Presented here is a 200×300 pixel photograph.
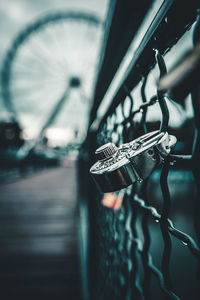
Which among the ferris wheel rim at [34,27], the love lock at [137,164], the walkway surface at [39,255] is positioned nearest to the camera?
the love lock at [137,164]

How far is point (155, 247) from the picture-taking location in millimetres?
5297

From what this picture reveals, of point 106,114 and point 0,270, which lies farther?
point 0,270

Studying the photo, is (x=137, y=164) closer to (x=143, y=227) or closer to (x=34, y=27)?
(x=143, y=227)

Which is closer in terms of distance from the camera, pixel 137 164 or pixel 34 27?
pixel 137 164

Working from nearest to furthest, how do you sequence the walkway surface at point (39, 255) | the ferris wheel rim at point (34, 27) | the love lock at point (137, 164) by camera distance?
the love lock at point (137, 164) < the walkway surface at point (39, 255) < the ferris wheel rim at point (34, 27)

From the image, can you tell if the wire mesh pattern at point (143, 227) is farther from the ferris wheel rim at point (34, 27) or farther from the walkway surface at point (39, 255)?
the ferris wheel rim at point (34, 27)

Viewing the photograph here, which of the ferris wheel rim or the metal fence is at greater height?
the ferris wheel rim

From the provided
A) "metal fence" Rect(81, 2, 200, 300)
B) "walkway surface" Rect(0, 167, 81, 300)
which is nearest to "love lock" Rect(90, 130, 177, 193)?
"metal fence" Rect(81, 2, 200, 300)

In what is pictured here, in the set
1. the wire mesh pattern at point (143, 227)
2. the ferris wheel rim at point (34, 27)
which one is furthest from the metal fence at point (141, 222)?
the ferris wheel rim at point (34, 27)

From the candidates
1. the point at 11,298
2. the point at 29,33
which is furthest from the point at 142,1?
the point at 29,33

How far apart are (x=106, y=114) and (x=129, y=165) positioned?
57 cm

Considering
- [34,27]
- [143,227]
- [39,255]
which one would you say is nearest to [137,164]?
[143,227]

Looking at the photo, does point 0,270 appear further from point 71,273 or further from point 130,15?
point 130,15

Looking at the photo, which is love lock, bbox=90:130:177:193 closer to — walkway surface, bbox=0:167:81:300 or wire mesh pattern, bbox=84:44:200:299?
wire mesh pattern, bbox=84:44:200:299
